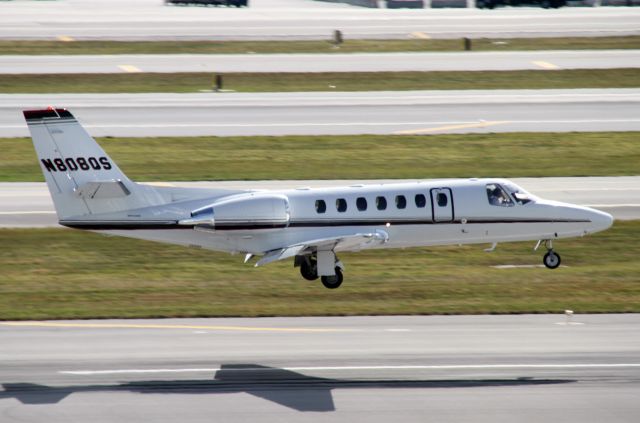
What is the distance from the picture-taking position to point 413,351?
2661 cm

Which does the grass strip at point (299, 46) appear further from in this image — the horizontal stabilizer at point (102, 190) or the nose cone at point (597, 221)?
the horizontal stabilizer at point (102, 190)

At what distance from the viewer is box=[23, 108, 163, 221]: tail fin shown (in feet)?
97.3

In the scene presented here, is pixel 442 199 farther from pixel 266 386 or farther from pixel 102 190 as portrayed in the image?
pixel 266 386

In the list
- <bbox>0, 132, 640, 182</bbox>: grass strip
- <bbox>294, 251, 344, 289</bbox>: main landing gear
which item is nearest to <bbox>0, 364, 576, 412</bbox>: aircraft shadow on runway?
<bbox>294, 251, 344, 289</bbox>: main landing gear

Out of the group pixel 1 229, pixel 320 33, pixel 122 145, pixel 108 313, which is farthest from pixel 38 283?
pixel 320 33

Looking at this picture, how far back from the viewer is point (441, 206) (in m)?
32.6

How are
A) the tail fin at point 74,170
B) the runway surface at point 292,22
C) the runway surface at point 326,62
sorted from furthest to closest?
1. the runway surface at point 292,22
2. the runway surface at point 326,62
3. the tail fin at point 74,170

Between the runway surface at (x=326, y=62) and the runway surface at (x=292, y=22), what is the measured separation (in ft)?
35.0

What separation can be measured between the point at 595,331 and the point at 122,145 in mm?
31474

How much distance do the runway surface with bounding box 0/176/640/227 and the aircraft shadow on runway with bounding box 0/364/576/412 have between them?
17897 mm

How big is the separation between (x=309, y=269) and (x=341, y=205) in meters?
2.37

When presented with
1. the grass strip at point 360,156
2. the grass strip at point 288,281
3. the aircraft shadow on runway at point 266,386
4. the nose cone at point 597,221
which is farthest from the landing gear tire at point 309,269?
the grass strip at point 360,156

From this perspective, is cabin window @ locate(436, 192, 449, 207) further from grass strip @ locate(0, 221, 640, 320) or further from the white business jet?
grass strip @ locate(0, 221, 640, 320)

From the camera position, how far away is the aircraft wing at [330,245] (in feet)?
102
